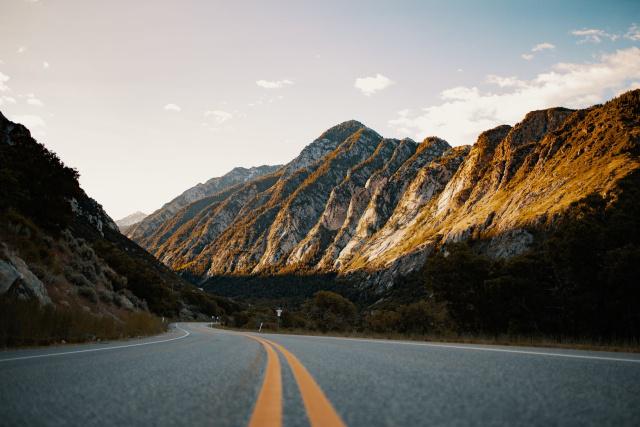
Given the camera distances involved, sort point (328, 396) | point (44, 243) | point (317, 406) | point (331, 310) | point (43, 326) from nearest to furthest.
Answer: point (317, 406) < point (328, 396) < point (43, 326) < point (44, 243) < point (331, 310)

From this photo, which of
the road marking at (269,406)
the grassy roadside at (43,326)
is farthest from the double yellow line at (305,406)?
the grassy roadside at (43,326)

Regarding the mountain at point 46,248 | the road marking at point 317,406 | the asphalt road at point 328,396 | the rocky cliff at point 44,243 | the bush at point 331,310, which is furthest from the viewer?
the bush at point 331,310

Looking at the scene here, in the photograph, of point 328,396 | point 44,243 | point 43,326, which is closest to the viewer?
point 328,396

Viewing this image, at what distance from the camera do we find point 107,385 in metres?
4.05

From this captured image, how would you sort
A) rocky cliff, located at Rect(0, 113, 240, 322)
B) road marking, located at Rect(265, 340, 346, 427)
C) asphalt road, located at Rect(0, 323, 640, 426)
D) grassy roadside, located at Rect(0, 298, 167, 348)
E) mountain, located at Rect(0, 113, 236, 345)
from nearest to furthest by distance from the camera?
road marking, located at Rect(265, 340, 346, 427) → asphalt road, located at Rect(0, 323, 640, 426) → grassy roadside, located at Rect(0, 298, 167, 348) → mountain, located at Rect(0, 113, 236, 345) → rocky cliff, located at Rect(0, 113, 240, 322)

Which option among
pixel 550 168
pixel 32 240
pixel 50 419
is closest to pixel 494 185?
pixel 550 168

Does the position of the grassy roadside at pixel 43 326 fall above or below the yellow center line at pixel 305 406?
below

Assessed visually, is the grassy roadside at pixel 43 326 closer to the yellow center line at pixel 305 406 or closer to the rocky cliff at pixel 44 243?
the rocky cliff at pixel 44 243

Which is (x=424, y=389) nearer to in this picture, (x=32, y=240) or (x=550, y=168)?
(x=32, y=240)

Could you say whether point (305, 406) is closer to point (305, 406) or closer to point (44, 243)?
point (305, 406)

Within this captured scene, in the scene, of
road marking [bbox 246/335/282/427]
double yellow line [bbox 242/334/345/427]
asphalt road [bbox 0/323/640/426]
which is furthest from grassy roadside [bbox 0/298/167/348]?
double yellow line [bbox 242/334/345/427]

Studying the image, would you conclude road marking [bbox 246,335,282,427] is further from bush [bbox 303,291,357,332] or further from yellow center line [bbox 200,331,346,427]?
bush [bbox 303,291,357,332]

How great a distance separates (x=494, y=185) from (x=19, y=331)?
179 metres

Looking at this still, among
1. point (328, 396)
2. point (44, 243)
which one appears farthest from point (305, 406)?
point (44, 243)
